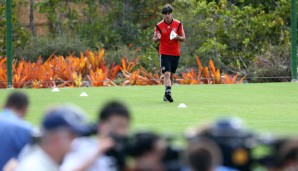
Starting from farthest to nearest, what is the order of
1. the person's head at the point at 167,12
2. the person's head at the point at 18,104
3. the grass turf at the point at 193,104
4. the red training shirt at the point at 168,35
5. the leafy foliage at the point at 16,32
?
the leafy foliage at the point at 16,32 < the red training shirt at the point at 168,35 < the person's head at the point at 167,12 < the grass turf at the point at 193,104 < the person's head at the point at 18,104

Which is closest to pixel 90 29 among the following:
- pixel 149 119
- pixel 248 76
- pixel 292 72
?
pixel 248 76

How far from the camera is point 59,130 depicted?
5.53 m

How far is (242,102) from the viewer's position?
60.3 ft

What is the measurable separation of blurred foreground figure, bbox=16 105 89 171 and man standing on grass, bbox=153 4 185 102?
12.8 m

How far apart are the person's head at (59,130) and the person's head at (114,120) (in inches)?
18.8

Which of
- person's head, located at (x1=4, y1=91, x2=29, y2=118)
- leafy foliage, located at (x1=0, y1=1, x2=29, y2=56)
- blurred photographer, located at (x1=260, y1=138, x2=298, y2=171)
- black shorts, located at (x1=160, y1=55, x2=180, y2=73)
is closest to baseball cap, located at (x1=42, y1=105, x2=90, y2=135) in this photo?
blurred photographer, located at (x1=260, y1=138, x2=298, y2=171)

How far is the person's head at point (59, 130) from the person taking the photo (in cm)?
553

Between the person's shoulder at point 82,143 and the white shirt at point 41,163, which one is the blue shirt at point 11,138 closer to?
the person's shoulder at point 82,143

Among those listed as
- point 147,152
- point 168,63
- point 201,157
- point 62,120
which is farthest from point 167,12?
point 201,157

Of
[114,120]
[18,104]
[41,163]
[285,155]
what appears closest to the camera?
[285,155]

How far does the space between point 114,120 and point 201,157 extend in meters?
1.41

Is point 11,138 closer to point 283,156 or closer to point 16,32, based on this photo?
point 283,156

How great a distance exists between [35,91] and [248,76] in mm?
7119

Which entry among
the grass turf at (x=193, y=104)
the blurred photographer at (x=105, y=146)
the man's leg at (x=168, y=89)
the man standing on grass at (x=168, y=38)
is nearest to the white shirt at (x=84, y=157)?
the blurred photographer at (x=105, y=146)
